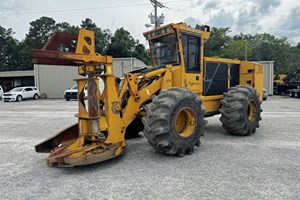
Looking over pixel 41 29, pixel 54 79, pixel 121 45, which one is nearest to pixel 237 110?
pixel 54 79

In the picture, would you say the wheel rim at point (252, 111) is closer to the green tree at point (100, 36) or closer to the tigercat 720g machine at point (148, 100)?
the tigercat 720g machine at point (148, 100)

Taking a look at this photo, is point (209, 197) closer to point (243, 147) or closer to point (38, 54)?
point (243, 147)

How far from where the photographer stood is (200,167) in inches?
169

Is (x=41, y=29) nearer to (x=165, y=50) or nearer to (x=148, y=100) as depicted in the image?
(x=165, y=50)

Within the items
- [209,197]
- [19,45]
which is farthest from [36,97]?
[19,45]

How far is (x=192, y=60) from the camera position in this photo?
6047 millimetres

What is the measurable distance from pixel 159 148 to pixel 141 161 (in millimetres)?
442

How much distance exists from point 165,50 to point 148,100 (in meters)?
1.48

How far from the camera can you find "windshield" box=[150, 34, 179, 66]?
5828 millimetres

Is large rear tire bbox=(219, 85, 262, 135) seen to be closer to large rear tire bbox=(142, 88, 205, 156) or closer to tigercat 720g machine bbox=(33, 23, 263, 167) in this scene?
tigercat 720g machine bbox=(33, 23, 263, 167)

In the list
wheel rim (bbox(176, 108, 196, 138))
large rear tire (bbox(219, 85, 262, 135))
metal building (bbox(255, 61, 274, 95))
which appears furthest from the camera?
metal building (bbox(255, 61, 274, 95))

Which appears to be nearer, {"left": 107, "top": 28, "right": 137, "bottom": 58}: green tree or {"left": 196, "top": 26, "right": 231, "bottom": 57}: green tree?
{"left": 107, "top": 28, "right": 137, "bottom": 58}: green tree

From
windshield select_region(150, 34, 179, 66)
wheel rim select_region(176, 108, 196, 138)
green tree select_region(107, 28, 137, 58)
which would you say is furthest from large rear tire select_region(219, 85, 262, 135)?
green tree select_region(107, 28, 137, 58)

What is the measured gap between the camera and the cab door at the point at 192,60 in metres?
5.85
